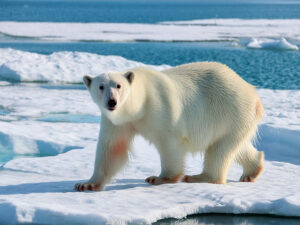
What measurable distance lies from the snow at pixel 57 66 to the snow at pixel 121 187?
4400 mm

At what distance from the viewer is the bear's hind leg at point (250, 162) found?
3.95 m

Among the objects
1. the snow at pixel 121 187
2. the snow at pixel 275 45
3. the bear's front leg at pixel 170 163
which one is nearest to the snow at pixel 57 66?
the snow at pixel 121 187

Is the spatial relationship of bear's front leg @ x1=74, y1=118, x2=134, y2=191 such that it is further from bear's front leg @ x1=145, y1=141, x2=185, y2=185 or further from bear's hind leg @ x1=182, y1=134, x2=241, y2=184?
bear's hind leg @ x1=182, y1=134, x2=241, y2=184

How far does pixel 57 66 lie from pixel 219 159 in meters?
8.64

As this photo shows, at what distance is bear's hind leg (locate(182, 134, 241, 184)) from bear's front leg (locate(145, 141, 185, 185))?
0.27 metres

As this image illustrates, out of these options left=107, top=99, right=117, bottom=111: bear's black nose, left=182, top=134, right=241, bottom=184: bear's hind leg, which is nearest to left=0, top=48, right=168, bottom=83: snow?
left=182, top=134, right=241, bottom=184: bear's hind leg

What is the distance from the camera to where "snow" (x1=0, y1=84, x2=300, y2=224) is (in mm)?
2848

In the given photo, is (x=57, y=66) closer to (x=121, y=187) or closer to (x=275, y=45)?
(x=121, y=187)

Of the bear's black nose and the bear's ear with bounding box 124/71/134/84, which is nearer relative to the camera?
the bear's black nose

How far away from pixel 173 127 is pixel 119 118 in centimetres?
41

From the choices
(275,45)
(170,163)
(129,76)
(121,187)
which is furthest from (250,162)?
(275,45)

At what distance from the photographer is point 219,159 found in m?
3.71

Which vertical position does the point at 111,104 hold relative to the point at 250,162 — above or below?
above

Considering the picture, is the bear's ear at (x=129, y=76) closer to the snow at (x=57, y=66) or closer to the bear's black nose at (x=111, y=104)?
the bear's black nose at (x=111, y=104)
